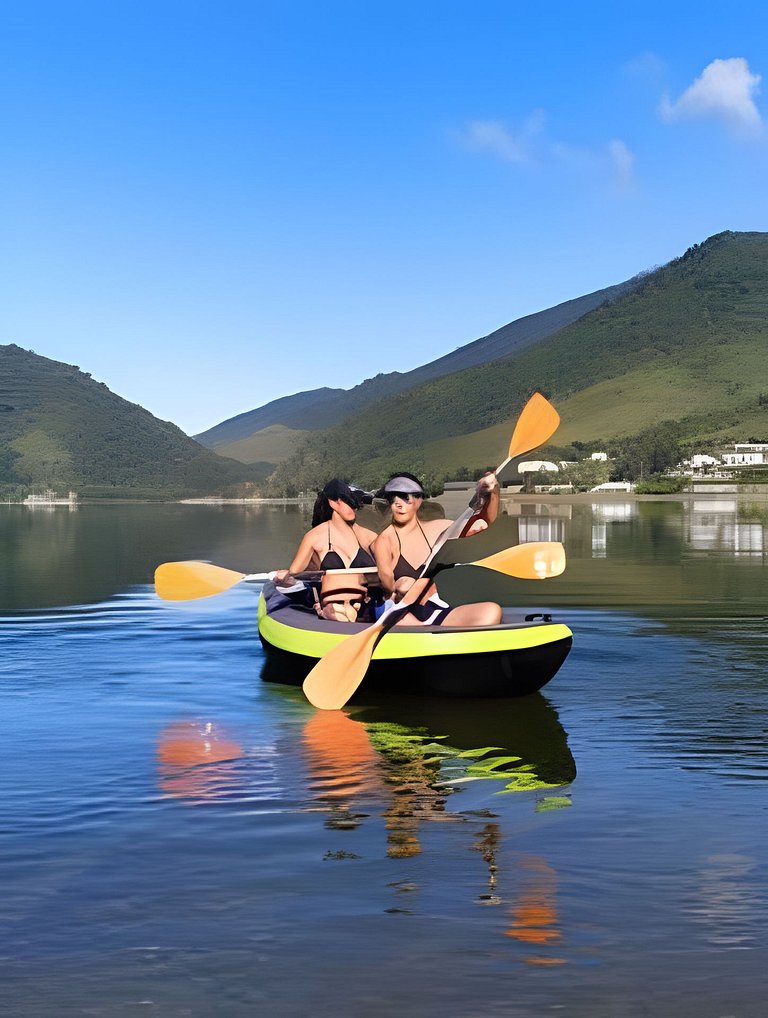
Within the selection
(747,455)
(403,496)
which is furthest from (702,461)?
(403,496)

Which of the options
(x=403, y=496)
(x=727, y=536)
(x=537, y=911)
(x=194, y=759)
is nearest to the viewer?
(x=537, y=911)

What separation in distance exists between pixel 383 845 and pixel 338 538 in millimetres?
6874

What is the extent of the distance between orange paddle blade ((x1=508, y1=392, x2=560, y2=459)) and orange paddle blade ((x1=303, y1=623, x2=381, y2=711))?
101 inches

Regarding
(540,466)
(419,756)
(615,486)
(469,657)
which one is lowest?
(419,756)

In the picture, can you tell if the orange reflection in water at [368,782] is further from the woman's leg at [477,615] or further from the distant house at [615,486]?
the distant house at [615,486]

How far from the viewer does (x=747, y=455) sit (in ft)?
556

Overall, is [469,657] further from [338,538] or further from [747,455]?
[747,455]

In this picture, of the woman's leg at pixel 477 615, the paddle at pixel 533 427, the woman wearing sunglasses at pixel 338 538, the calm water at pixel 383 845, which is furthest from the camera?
the woman wearing sunglasses at pixel 338 538

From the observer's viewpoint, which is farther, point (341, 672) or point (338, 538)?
point (338, 538)

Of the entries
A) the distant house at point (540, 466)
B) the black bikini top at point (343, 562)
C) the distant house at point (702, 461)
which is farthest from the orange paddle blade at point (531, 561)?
the distant house at point (702, 461)

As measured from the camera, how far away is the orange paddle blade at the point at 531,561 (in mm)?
12859

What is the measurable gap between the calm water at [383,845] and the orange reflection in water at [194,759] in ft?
0.13

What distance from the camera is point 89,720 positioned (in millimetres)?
11820

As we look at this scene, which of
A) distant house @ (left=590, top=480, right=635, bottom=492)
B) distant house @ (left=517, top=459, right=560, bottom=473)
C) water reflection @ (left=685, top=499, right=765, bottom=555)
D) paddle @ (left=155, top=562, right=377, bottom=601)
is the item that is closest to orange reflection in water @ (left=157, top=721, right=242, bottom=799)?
paddle @ (left=155, top=562, right=377, bottom=601)
